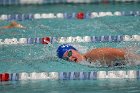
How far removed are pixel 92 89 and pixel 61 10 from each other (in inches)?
226

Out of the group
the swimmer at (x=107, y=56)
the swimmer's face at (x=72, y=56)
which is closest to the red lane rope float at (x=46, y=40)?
the swimmer's face at (x=72, y=56)

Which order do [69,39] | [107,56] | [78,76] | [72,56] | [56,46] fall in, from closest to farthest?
[78,76]
[107,56]
[72,56]
[56,46]
[69,39]

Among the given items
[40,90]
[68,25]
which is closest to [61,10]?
[68,25]

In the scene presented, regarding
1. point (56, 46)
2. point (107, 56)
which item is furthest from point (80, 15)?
point (107, 56)

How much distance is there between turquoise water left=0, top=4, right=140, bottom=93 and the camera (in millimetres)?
4824

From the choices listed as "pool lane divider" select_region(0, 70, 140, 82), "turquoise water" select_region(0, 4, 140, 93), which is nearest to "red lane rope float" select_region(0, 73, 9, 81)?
"pool lane divider" select_region(0, 70, 140, 82)

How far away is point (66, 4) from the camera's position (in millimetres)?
11273

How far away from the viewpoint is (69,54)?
18.9ft

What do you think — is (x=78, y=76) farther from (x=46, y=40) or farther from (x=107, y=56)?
(x=46, y=40)

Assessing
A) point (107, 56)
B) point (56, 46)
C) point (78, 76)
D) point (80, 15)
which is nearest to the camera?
point (78, 76)

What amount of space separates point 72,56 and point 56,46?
1354 millimetres

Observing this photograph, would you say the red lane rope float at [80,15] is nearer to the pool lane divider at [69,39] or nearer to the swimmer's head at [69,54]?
the pool lane divider at [69,39]

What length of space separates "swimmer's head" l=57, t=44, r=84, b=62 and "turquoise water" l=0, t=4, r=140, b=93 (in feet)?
0.23

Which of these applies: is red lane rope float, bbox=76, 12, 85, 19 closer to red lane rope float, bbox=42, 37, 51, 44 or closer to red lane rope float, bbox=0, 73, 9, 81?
red lane rope float, bbox=42, 37, 51, 44
